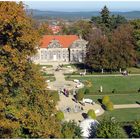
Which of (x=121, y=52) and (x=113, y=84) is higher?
(x=121, y=52)

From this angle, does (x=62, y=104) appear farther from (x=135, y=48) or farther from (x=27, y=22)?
(x=135, y=48)

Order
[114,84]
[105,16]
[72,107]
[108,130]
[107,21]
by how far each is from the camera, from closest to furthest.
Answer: [108,130] → [72,107] → [114,84] → [107,21] → [105,16]

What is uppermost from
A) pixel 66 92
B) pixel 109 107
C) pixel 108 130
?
pixel 108 130

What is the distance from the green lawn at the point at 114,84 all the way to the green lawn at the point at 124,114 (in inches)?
324

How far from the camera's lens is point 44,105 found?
19594 millimetres

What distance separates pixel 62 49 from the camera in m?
72.0

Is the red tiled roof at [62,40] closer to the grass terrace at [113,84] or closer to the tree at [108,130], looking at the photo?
the grass terrace at [113,84]

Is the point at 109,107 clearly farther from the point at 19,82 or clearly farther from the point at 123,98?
the point at 19,82

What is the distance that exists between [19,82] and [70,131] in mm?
7608

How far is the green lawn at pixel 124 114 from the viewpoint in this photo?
35812 millimetres

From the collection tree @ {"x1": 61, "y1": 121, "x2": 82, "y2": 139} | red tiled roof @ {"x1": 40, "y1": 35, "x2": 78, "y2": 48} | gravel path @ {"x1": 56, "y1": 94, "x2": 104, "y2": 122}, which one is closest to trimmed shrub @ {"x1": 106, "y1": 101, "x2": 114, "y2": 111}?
gravel path @ {"x1": 56, "y1": 94, "x2": 104, "y2": 122}

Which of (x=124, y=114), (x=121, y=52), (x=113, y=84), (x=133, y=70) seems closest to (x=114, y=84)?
(x=113, y=84)

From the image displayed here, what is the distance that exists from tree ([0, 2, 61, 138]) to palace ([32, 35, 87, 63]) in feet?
169

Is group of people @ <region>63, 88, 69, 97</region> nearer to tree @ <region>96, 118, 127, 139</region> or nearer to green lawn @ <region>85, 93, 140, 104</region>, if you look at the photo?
green lawn @ <region>85, 93, 140, 104</region>
